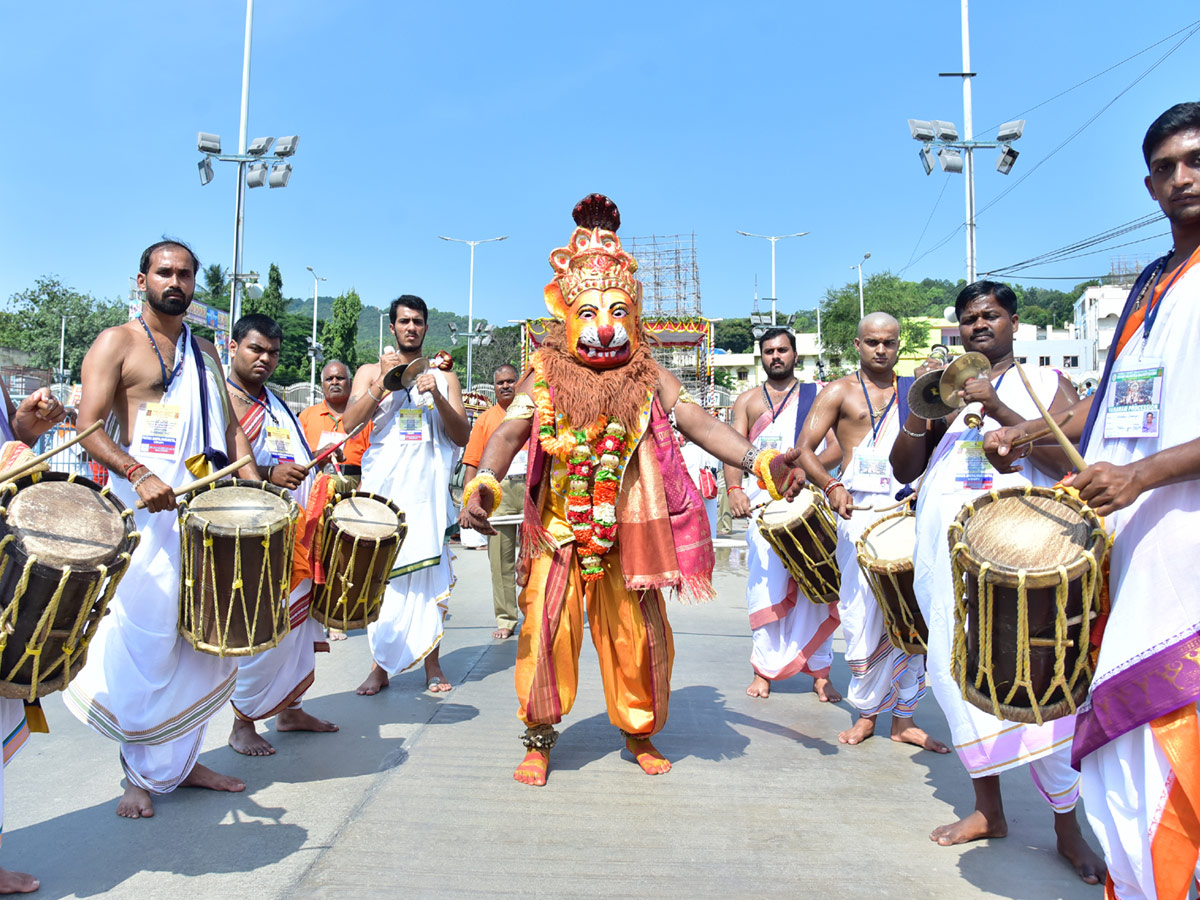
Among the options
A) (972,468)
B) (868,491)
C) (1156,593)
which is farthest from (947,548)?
(868,491)

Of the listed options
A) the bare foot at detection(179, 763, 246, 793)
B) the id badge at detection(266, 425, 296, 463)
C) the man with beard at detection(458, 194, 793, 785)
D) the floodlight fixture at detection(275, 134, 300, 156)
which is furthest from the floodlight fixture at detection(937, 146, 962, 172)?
the bare foot at detection(179, 763, 246, 793)

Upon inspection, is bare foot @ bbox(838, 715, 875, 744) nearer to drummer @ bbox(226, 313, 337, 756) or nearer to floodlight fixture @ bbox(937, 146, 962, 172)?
drummer @ bbox(226, 313, 337, 756)

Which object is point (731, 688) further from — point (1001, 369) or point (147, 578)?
point (147, 578)

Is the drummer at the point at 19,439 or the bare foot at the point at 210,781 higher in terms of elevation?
the drummer at the point at 19,439

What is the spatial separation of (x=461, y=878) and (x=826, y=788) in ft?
5.87

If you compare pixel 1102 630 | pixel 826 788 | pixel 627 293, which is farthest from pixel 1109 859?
pixel 627 293

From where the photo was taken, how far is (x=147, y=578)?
12.0 feet

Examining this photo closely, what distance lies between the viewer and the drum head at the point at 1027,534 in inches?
97.3

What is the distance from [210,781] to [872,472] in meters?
3.73

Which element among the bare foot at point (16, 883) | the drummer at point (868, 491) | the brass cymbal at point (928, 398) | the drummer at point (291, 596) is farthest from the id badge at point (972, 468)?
the bare foot at point (16, 883)

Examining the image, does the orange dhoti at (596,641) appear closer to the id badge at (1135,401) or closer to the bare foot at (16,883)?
the bare foot at (16,883)

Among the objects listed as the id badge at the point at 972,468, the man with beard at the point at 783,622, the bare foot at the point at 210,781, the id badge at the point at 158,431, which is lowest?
the bare foot at the point at 210,781

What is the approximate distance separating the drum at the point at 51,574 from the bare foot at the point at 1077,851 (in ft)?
11.3

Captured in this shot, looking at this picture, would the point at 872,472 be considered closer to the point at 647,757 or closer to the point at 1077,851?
the point at 647,757
